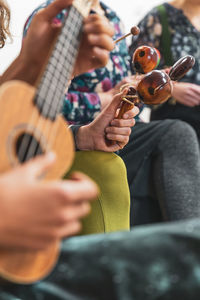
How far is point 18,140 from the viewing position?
0.38 m

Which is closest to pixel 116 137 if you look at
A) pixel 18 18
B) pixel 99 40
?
pixel 99 40

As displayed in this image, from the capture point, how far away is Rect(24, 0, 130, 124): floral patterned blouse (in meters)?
1.00

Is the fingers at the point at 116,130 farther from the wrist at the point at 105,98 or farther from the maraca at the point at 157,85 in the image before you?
the wrist at the point at 105,98

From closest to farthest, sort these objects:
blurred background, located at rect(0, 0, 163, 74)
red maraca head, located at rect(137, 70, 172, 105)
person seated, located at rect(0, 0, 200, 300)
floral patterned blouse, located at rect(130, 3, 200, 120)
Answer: person seated, located at rect(0, 0, 200, 300)
red maraca head, located at rect(137, 70, 172, 105)
floral patterned blouse, located at rect(130, 3, 200, 120)
blurred background, located at rect(0, 0, 163, 74)

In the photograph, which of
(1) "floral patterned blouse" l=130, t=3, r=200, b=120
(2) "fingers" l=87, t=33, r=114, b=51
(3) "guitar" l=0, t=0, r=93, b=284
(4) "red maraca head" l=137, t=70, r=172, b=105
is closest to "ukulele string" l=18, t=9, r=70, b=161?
(3) "guitar" l=0, t=0, r=93, b=284

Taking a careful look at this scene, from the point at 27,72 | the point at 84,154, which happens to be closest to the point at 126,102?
the point at 84,154

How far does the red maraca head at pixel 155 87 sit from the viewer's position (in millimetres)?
620

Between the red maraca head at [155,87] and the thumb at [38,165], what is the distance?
312 mm

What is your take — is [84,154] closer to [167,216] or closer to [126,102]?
[126,102]

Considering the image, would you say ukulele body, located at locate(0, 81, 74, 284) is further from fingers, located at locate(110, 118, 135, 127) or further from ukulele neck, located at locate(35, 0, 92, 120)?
fingers, located at locate(110, 118, 135, 127)

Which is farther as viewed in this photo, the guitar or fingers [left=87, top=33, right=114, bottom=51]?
fingers [left=87, top=33, right=114, bottom=51]

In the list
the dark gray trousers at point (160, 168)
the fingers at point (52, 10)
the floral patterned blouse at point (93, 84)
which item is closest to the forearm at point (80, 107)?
the floral patterned blouse at point (93, 84)

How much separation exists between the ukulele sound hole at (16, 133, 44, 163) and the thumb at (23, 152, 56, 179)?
0.9 inches

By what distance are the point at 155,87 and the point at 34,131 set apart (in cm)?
30
